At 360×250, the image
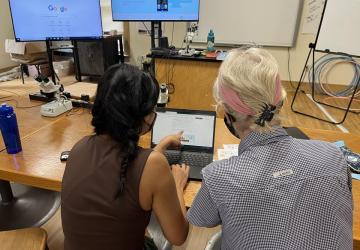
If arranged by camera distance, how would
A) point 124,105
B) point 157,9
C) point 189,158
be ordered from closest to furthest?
point 124,105
point 189,158
point 157,9

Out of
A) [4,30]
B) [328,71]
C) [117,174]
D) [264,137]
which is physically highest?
[4,30]

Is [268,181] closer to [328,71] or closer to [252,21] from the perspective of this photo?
[252,21]


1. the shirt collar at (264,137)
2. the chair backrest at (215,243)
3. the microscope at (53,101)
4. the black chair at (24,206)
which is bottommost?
the black chair at (24,206)

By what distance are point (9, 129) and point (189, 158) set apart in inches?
31.9

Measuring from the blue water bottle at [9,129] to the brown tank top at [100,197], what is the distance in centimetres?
56

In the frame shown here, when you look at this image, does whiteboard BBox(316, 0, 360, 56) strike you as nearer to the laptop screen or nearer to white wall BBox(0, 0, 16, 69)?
the laptop screen

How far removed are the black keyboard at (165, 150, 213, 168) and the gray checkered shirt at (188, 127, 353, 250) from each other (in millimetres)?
452

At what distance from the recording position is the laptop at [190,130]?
1264mm

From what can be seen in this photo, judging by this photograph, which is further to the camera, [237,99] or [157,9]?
[157,9]

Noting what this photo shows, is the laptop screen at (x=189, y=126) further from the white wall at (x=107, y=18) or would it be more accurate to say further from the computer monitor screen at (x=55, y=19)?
the white wall at (x=107, y=18)

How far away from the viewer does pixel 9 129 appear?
1238 millimetres

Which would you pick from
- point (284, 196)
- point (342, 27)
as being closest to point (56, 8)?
point (284, 196)

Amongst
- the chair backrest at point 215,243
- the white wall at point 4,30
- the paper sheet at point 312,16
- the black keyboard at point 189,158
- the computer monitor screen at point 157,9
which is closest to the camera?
the chair backrest at point 215,243

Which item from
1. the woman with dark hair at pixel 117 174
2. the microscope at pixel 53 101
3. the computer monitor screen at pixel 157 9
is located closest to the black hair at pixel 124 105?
the woman with dark hair at pixel 117 174
